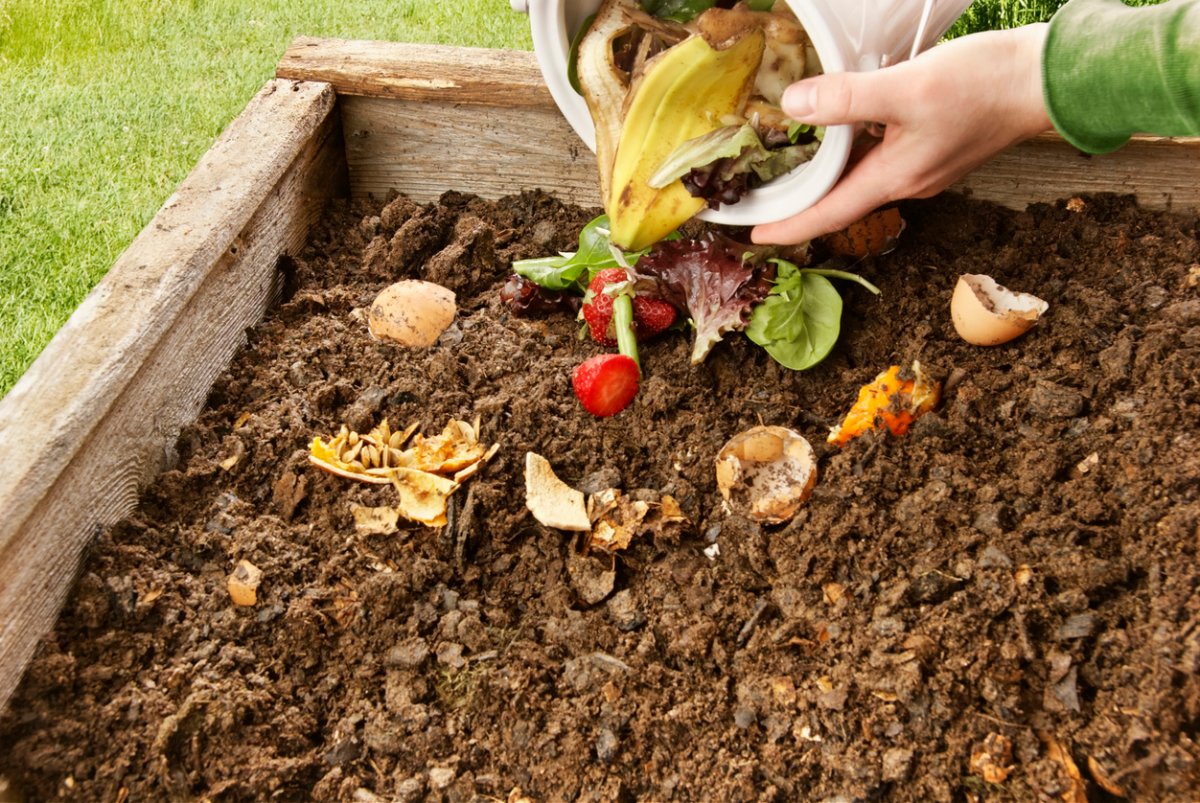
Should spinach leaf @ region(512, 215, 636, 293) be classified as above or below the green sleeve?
below

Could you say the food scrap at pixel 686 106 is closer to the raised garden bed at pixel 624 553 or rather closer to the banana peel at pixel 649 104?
the banana peel at pixel 649 104

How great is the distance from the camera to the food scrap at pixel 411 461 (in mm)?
1622

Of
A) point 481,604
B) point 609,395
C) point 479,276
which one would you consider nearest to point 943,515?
point 609,395

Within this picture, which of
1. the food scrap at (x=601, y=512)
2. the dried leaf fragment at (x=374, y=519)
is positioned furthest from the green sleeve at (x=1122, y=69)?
the dried leaf fragment at (x=374, y=519)

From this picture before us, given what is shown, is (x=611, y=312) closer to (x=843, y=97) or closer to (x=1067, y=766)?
(x=843, y=97)

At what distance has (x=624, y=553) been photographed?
1595mm

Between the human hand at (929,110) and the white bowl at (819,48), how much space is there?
0.04 metres

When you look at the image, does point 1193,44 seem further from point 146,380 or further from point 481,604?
point 146,380

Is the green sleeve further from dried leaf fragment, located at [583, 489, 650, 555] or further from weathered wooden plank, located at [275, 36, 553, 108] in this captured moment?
weathered wooden plank, located at [275, 36, 553, 108]

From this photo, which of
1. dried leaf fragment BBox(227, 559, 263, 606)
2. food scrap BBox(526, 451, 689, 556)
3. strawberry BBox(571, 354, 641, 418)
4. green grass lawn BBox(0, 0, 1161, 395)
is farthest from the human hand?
green grass lawn BBox(0, 0, 1161, 395)

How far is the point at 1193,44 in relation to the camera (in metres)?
1.34

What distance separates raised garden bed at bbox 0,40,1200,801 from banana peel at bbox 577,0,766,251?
28 cm

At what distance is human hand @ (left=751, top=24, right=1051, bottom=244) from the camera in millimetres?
1443

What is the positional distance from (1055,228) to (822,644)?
0.96 m
